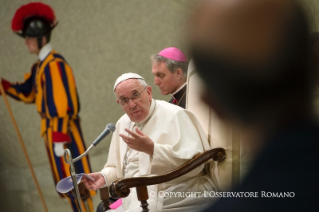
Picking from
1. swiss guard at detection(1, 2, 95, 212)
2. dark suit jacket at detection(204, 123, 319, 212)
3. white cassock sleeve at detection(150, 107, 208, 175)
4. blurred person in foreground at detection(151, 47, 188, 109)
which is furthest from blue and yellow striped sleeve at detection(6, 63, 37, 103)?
dark suit jacket at detection(204, 123, 319, 212)

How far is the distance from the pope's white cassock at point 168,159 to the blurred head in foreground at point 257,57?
5.57ft

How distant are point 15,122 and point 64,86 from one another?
0.70 metres

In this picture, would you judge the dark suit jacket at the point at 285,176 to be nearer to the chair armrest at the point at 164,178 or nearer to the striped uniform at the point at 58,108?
the chair armrest at the point at 164,178

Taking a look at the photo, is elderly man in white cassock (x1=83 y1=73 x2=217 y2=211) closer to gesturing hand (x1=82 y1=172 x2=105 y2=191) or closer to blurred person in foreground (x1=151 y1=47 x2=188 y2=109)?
gesturing hand (x1=82 y1=172 x2=105 y2=191)

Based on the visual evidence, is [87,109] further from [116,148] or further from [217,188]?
[217,188]

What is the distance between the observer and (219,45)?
80cm

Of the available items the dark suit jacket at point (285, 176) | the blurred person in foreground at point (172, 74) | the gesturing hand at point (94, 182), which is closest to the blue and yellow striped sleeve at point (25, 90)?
the blurred person in foreground at point (172, 74)

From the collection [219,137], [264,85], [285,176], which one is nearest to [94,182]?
[219,137]

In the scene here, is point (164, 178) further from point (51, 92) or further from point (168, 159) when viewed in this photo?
point (51, 92)

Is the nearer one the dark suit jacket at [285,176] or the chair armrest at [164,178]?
the dark suit jacket at [285,176]

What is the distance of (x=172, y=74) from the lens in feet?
9.75

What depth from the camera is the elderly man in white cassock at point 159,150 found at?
256 cm

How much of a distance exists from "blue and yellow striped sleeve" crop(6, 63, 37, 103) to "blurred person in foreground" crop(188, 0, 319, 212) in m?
3.34

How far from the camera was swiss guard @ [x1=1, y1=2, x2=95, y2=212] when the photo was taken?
3.84 m
